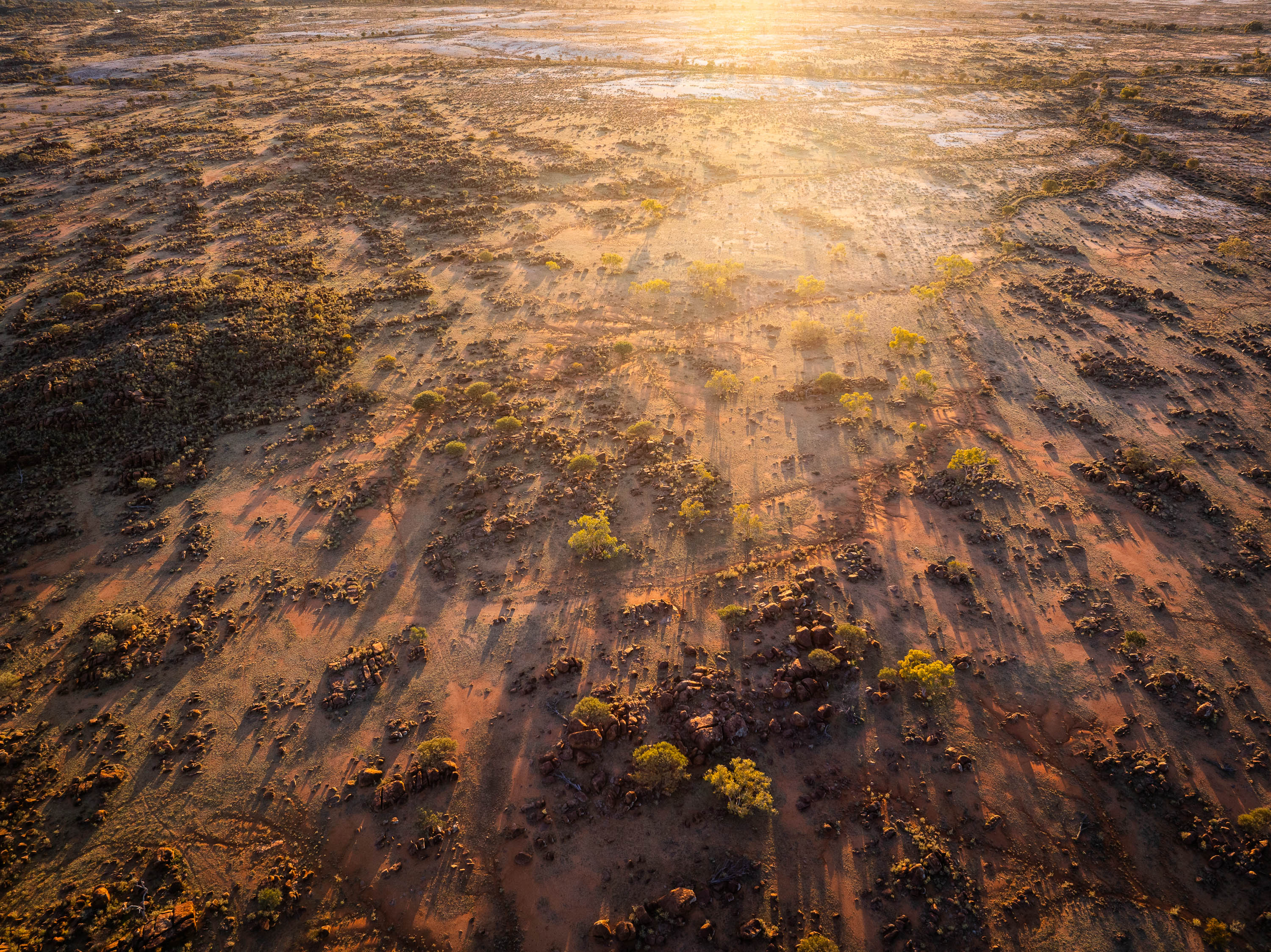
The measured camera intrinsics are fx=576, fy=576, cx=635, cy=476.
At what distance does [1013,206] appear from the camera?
4775 cm

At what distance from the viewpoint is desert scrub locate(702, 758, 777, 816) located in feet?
52.2

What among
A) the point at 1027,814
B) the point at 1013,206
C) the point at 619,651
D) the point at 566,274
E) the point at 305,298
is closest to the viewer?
the point at 1027,814

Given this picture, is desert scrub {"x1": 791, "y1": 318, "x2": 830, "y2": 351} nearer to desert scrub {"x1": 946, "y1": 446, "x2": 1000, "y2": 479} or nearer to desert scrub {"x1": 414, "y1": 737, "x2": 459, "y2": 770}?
desert scrub {"x1": 946, "y1": 446, "x2": 1000, "y2": 479}

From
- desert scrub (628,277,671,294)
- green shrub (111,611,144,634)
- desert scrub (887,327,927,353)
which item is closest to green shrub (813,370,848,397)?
desert scrub (887,327,927,353)

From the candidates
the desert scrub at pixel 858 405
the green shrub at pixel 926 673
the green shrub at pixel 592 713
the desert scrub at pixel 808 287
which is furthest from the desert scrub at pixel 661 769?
the desert scrub at pixel 808 287

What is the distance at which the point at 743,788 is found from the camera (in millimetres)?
16188

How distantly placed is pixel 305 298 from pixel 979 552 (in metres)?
39.5

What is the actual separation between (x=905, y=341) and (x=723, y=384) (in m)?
11.6

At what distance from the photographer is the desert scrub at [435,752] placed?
667 inches

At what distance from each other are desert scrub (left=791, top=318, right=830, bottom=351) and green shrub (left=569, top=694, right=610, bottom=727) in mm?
24471

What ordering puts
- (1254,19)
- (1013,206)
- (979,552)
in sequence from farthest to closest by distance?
(1254,19) → (1013,206) → (979,552)

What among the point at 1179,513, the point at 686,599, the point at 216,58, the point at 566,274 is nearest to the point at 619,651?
the point at 686,599

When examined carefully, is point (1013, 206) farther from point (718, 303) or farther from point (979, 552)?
point (979, 552)

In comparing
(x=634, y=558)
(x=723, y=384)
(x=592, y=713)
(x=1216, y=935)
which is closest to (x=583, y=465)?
(x=634, y=558)
